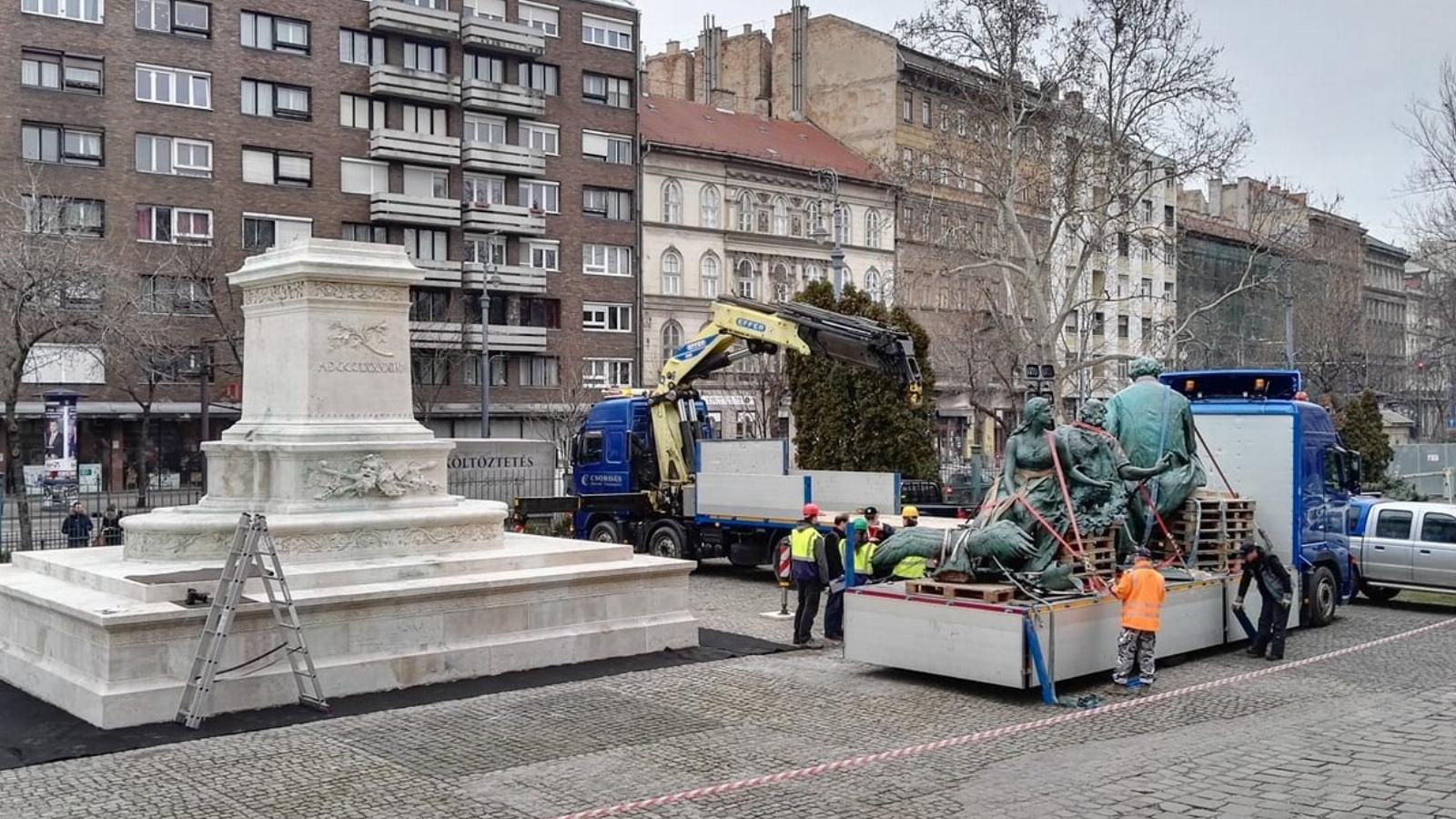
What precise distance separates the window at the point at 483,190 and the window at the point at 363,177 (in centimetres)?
323

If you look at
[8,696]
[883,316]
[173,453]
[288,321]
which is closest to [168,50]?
[173,453]

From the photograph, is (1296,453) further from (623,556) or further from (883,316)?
(883,316)

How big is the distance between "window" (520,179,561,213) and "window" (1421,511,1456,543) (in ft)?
128

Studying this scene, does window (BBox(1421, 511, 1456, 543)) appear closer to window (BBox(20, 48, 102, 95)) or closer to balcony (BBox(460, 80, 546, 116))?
balcony (BBox(460, 80, 546, 116))

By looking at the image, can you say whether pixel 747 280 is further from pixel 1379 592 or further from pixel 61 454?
pixel 1379 592

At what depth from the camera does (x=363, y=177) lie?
4919cm

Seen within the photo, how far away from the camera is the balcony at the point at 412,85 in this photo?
1919 inches

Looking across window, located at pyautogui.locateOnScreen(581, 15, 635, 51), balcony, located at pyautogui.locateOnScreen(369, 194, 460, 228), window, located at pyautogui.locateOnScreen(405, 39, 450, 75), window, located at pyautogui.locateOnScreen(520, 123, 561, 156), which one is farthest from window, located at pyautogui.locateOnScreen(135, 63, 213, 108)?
window, located at pyautogui.locateOnScreen(581, 15, 635, 51)

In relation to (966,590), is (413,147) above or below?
above

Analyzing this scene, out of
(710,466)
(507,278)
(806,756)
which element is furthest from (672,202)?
(806,756)

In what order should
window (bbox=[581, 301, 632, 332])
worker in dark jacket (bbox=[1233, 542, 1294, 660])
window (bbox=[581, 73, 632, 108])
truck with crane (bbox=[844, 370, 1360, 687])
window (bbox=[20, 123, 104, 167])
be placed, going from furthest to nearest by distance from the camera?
window (bbox=[581, 73, 632, 108]), window (bbox=[581, 301, 632, 332]), window (bbox=[20, 123, 104, 167]), worker in dark jacket (bbox=[1233, 542, 1294, 660]), truck with crane (bbox=[844, 370, 1360, 687])

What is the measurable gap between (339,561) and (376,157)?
38162 mm

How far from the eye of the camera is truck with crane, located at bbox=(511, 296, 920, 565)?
22.6 metres

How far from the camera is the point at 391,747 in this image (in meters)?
10.5
